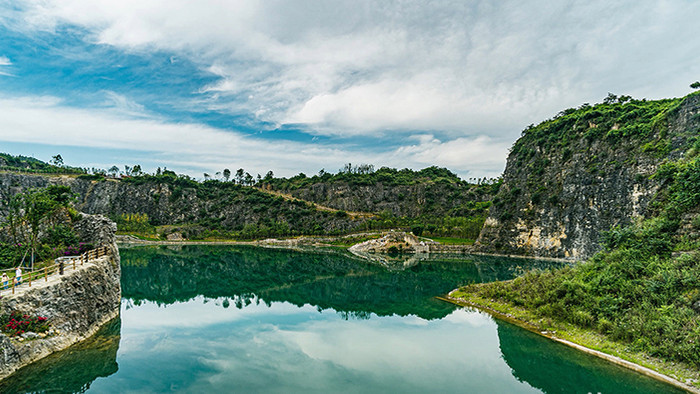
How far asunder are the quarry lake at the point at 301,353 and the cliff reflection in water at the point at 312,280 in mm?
408

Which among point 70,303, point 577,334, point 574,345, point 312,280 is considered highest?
point 70,303

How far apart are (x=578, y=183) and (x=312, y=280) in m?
56.2

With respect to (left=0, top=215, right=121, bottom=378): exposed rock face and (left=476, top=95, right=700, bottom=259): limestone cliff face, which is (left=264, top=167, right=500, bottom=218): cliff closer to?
(left=476, top=95, right=700, bottom=259): limestone cliff face

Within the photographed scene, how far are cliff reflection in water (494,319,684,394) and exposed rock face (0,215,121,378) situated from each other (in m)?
23.0

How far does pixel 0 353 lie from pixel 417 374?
18.1m

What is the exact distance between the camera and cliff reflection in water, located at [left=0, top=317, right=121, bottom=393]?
14450mm

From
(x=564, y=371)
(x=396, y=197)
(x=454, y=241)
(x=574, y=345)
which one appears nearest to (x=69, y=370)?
(x=564, y=371)

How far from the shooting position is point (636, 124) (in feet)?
198

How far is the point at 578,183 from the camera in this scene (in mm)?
69625

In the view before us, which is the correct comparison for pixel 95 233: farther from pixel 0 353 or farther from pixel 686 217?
pixel 686 217

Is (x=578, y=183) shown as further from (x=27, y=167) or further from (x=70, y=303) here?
(x=27, y=167)

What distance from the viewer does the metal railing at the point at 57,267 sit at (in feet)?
57.9

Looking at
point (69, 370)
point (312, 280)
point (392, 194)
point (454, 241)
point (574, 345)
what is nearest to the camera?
point (69, 370)

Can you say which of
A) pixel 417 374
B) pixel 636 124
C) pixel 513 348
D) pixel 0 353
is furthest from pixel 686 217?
pixel 636 124
